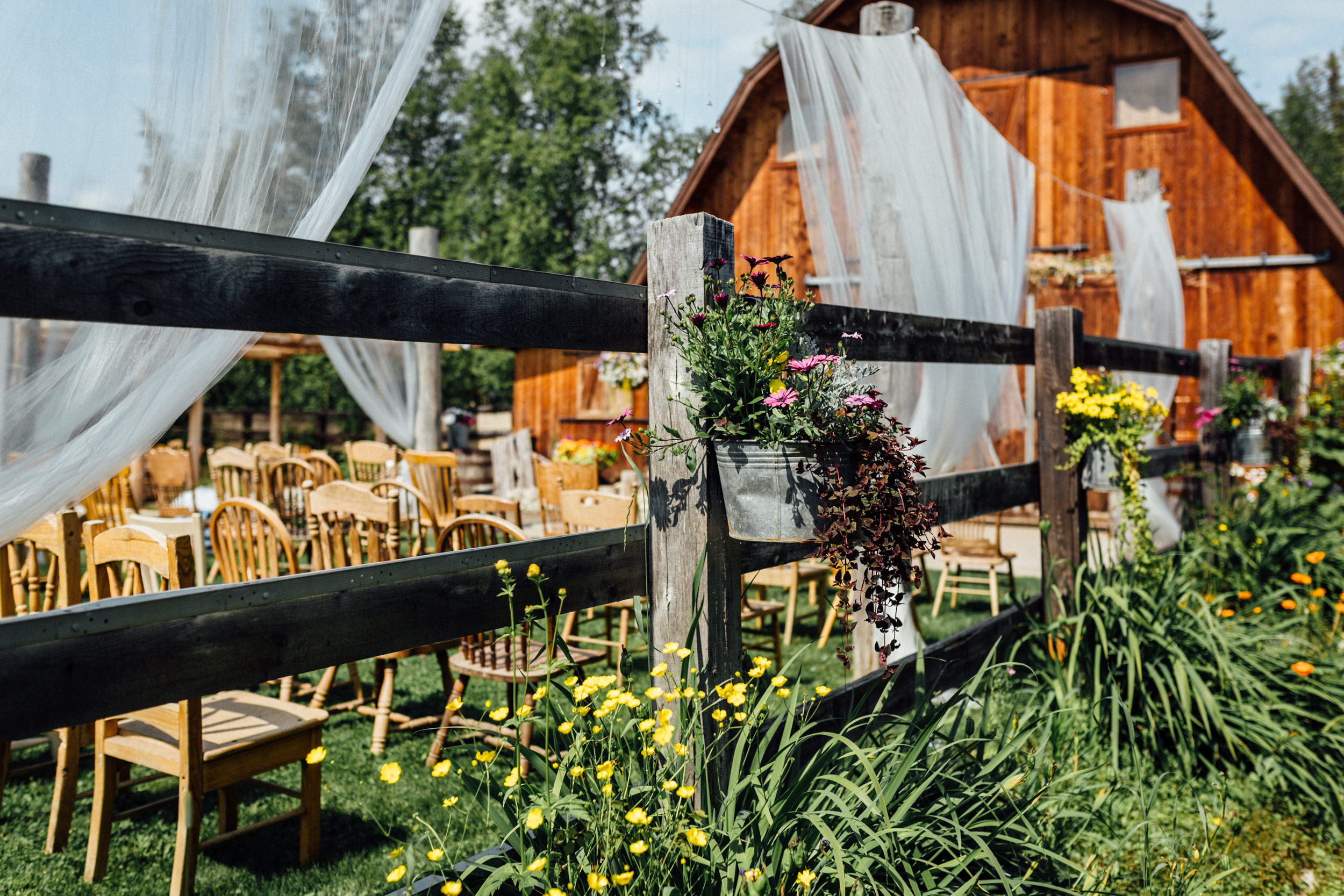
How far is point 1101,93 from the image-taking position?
9.37m

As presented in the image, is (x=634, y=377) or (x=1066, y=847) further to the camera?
(x=634, y=377)

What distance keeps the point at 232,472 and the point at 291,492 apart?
65 centimetres

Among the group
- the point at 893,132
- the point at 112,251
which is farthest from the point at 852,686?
the point at 893,132

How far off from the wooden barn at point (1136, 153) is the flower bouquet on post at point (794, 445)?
20.7ft

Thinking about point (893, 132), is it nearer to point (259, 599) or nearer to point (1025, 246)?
point (1025, 246)

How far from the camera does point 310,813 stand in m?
2.59

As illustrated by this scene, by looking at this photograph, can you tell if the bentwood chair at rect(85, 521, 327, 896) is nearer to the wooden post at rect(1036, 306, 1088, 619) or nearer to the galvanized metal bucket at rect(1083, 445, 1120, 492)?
the wooden post at rect(1036, 306, 1088, 619)

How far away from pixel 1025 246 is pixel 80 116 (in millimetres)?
4030

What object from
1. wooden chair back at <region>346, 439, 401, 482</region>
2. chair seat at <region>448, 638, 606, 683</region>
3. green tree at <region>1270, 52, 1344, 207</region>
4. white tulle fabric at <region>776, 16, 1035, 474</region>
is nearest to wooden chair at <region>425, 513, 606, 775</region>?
chair seat at <region>448, 638, 606, 683</region>

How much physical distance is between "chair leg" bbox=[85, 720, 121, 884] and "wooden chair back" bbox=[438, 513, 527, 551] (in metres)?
1.05

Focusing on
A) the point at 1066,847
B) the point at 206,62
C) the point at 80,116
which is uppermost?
the point at 206,62

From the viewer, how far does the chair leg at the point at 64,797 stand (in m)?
2.59

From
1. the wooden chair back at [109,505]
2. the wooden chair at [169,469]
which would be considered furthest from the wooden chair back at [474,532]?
the wooden chair at [169,469]

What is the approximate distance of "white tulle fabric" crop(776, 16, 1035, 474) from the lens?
141 inches
